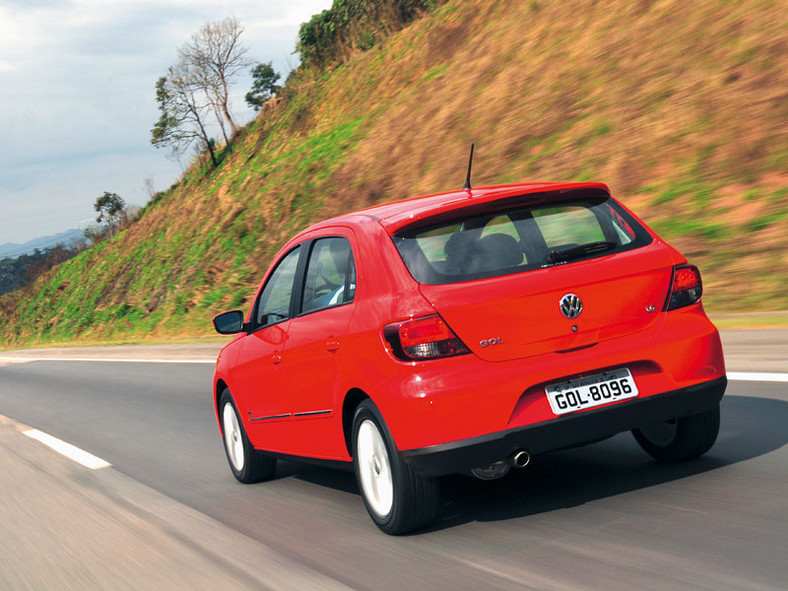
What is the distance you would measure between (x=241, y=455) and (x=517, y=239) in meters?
3.09

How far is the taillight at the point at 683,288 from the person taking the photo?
4738 mm

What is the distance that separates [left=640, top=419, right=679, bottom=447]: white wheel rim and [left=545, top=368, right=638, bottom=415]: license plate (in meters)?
0.92

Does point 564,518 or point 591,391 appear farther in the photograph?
point 564,518

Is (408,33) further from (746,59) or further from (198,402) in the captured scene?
(198,402)

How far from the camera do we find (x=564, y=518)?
4625 millimetres

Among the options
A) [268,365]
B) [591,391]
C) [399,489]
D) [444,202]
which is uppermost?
[444,202]

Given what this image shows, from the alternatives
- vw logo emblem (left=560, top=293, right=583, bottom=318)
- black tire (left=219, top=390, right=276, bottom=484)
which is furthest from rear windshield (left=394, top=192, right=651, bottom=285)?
black tire (left=219, top=390, right=276, bottom=484)

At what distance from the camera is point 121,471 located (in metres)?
7.98

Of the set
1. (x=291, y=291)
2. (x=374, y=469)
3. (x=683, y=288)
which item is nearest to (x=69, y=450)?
(x=291, y=291)

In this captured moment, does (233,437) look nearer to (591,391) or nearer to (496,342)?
(496,342)

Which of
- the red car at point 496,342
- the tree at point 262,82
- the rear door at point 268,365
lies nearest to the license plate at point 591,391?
the red car at point 496,342

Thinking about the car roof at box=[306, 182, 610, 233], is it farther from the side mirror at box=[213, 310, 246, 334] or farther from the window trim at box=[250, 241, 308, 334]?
the side mirror at box=[213, 310, 246, 334]

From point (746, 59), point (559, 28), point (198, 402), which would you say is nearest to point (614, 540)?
point (198, 402)

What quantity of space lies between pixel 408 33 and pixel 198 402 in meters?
27.8
